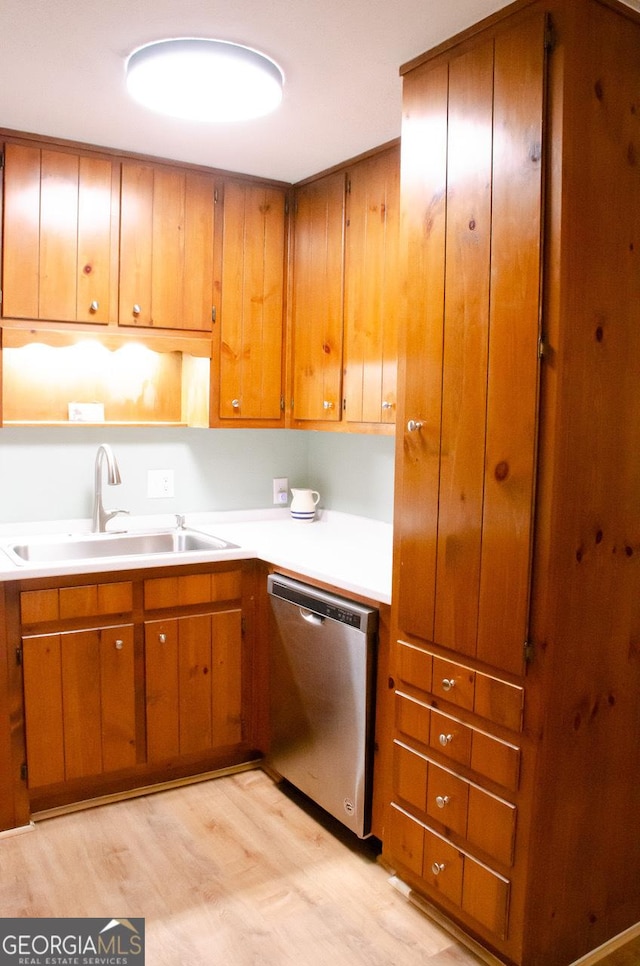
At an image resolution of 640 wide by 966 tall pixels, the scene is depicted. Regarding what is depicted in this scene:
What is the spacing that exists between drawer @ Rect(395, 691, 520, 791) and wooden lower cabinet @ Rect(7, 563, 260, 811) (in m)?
0.92

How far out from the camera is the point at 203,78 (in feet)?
7.03

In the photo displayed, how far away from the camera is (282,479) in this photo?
3.67 meters

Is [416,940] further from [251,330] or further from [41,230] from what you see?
[41,230]

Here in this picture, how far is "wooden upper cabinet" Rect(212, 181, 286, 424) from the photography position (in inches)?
124

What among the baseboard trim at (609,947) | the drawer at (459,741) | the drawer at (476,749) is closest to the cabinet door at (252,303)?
the drawer at (459,741)

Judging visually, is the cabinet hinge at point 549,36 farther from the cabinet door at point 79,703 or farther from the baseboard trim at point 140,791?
the baseboard trim at point 140,791

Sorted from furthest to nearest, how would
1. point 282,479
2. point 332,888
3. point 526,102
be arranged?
1. point 282,479
2. point 332,888
3. point 526,102

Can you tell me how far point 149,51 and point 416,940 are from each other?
2.49m

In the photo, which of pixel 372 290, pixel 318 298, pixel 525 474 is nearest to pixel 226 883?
pixel 525 474

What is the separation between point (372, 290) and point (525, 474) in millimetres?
1241

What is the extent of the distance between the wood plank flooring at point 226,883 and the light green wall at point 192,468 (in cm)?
118

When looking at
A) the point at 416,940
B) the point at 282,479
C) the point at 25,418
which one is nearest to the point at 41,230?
the point at 25,418

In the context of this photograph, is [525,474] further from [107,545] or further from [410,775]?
[107,545]

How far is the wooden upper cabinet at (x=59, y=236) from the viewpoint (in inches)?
108
